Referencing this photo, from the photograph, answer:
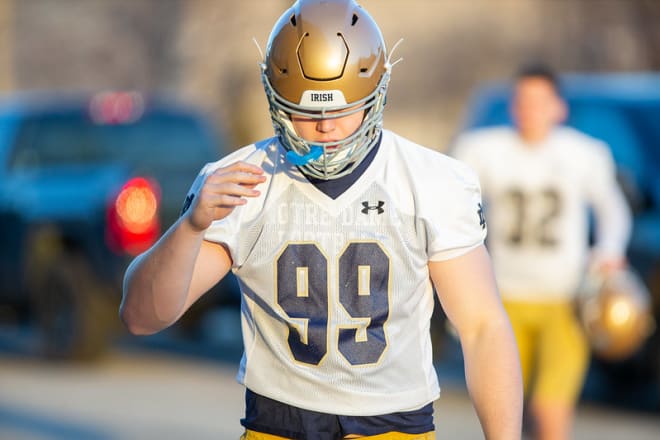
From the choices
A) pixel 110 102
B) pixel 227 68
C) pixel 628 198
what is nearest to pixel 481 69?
pixel 227 68

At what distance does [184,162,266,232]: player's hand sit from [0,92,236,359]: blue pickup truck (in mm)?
8123

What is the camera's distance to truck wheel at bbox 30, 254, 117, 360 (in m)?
12.1

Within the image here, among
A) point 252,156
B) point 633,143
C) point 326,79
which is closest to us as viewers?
point 326,79

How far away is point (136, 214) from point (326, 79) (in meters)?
8.19

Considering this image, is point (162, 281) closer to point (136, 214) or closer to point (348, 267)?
point (348, 267)

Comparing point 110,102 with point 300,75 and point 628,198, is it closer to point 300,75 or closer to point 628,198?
point 628,198

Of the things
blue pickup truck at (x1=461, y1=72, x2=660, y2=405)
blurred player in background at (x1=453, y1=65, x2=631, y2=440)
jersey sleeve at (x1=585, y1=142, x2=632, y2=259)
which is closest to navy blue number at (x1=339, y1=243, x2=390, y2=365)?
blurred player in background at (x1=453, y1=65, x2=631, y2=440)

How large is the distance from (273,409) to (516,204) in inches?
160

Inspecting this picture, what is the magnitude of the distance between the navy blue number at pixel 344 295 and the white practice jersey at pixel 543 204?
3.82 m

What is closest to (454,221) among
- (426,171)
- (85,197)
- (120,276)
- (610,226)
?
(426,171)

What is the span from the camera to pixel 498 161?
7664 mm

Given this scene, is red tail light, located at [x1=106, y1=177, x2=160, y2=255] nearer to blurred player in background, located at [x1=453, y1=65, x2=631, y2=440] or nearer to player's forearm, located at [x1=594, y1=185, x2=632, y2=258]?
blurred player in background, located at [x1=453, y1=65, x2=631, y2=440]

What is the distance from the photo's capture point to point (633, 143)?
9.86m

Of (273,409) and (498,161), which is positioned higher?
(498,161)
